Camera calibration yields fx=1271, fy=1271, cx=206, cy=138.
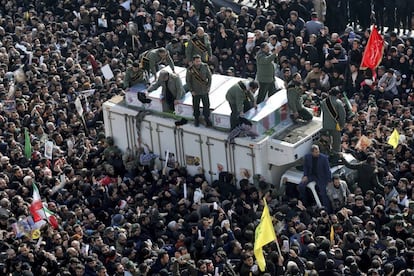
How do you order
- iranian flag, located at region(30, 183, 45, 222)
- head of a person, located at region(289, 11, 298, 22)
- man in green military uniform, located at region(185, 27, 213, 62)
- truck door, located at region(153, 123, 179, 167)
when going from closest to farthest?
1. iranian flag, located at region(30, 183, 45, 222)
2. truck door, located at region(153, 123, 179, 167)
3. man in green military uniform, located at region(185, 27, 213, 62)
4. head of a person, located at region(289, 11, 298, 22)

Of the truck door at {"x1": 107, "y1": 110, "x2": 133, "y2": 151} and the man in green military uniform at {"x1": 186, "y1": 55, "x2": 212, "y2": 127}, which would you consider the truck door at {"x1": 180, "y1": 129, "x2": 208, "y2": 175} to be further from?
the truck door at {"x1": 107, "y1": 110, "x2": 133, "y2": 151}

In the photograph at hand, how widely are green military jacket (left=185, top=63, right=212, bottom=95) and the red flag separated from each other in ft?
16.6

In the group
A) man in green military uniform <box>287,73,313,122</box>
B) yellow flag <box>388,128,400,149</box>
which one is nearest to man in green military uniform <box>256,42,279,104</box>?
man in green military uniform <box>287,73,313,122</box>

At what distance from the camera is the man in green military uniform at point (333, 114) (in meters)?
27.8

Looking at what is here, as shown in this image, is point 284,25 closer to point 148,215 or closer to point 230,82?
point 230,82

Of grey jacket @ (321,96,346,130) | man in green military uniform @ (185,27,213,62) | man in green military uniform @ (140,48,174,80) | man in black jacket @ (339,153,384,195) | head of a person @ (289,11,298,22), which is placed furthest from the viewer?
head of a person @ (289,11,298,22)

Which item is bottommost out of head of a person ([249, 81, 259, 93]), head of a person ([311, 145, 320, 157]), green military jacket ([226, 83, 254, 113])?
head of a person ([311, 145, 320, 157])

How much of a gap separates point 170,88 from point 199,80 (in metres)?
1.24

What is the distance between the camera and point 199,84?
28609 millimetres

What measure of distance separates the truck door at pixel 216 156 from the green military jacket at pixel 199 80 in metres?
1.10

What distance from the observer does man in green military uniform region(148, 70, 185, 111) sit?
96.8 feet

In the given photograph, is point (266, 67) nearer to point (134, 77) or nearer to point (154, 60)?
point (154, 60)

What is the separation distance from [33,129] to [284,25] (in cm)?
852

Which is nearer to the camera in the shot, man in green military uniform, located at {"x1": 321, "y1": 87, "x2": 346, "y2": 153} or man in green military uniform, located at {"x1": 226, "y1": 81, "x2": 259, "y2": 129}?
man in green military uniform, located at {"x1": 321, "y1": 87, "x2": 346, "y2": 153}
